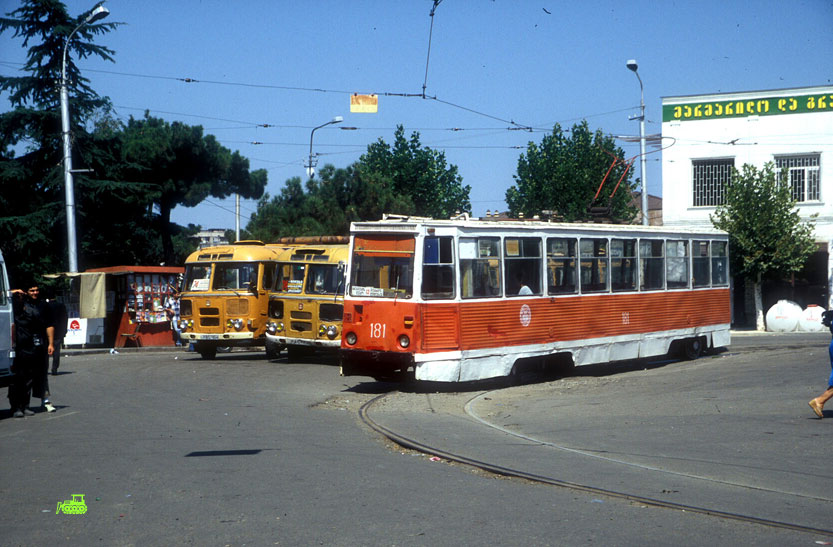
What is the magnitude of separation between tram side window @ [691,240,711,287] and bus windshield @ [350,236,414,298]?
8950 mm

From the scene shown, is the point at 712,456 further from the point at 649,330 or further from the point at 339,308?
the point at 339,308

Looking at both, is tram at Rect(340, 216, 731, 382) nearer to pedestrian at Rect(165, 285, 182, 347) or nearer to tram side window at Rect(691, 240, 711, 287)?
tram side window at Rect(691, 240, 711, 287)

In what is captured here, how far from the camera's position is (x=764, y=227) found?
33531 mm

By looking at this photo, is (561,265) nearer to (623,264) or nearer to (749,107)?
(623,264)

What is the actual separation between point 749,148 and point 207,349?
75.3 feet

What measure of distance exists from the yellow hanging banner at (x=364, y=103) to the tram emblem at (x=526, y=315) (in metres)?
11.1

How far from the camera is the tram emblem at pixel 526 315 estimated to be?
16500mm

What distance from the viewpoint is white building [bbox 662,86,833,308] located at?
35344 mm

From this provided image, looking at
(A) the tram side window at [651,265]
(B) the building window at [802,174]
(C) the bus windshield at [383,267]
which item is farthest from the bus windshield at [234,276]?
(B) the building window at [802,174]

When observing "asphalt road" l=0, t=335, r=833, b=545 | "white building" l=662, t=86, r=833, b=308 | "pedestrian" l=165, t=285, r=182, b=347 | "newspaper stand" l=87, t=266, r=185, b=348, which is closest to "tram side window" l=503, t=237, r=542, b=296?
"asphalt road" l=0, t=335, r=833, b=545

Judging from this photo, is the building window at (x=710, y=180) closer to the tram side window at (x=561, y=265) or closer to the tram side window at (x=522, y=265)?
the tram side window at (x=561, y=265)

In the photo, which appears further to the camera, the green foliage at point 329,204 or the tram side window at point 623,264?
the green foliage at point 329,204

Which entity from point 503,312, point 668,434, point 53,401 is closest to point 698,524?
point 668,434

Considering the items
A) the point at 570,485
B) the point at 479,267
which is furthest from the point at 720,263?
the point at 570,485
